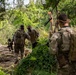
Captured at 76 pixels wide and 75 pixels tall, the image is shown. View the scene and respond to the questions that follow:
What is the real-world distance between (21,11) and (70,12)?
1.71 metres

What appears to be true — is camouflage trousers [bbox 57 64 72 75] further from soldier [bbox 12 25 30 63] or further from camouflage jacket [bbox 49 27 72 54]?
soldier [bbox 12 25 30 63]

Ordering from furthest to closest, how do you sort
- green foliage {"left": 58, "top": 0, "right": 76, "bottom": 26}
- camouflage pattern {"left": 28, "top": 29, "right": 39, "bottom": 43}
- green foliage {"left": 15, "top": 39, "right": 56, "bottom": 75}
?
camouflage pattern {"left": 28, "top": 29, "right": 39, "bottom": 43}
green foliage {"left": 15, "top": 39, "right": 56, "bottom": 75}
green foliage {"left": 58, "top": 0, "right": 76, "bottom": 26}

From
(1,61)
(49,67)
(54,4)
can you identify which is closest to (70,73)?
(54,4)

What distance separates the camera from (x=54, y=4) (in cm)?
938

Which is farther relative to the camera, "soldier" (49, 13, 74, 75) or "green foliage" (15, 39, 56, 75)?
"green foliage" (15, 39, 56, 75)

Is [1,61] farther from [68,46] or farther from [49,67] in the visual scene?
[68,46]

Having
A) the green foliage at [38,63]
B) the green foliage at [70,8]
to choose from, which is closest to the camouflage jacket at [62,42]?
the green foliage at [70,8]

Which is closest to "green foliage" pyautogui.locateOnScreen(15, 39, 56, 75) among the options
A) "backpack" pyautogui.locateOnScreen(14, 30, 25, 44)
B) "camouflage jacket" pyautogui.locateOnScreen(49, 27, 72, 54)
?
"backpack" pyautogui.locateOnScreen(14, 30, 25, 44)

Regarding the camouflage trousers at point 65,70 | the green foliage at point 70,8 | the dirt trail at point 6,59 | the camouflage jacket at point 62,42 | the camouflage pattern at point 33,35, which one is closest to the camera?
the camouflage jacket at point 62,42

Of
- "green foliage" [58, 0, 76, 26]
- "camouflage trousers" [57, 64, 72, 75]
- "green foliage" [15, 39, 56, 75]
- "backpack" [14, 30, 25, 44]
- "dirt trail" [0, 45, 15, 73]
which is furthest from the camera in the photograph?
"dirt trail" [0, 45, 15, 73]

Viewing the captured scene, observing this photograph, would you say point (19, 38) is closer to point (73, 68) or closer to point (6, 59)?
point (6, 59)

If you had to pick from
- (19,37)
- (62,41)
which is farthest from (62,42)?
(19,37)

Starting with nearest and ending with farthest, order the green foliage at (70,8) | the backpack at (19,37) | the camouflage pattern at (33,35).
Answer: the green foliage at (70,8), the backpack at (19,37), the camouflage pattern at (33,35)

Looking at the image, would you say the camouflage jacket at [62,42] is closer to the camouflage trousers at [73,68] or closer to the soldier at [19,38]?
the camouflage trousers at [73,68]
